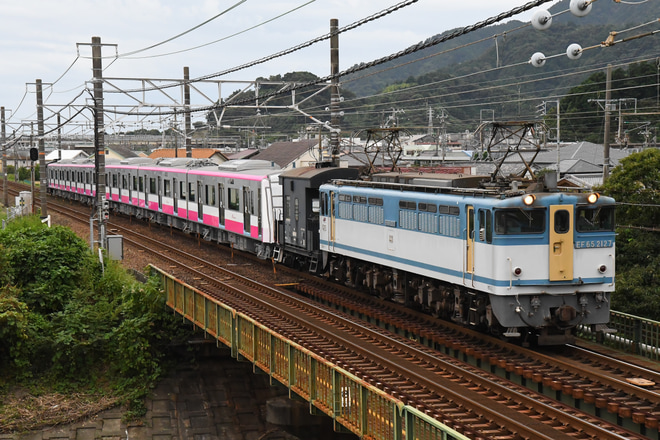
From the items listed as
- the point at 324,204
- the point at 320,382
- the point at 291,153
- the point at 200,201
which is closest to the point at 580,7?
the point at 320,382

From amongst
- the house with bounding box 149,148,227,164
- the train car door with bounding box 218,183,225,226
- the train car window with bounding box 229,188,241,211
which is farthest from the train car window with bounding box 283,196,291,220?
the house with bounding box 149,148,227,164

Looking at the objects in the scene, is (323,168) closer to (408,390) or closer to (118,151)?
(408,390)

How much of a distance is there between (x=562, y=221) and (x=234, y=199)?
15.7 metres

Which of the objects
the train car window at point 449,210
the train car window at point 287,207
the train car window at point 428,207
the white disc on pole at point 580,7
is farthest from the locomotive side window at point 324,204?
the white disc on pole at point 580,7

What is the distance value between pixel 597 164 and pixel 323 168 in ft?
81.1

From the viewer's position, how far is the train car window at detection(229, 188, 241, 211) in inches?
1099

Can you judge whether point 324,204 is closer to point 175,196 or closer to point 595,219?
point 595,219

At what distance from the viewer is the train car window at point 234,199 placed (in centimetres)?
2791

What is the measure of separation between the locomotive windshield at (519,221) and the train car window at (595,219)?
732 mm

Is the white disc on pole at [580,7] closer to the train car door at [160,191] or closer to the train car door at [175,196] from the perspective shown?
the train car door at [175,196]

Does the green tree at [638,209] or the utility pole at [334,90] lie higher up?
the utility pole at [334,90]

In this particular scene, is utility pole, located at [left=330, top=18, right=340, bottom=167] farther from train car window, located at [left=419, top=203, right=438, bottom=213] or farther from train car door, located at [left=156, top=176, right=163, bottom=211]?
train car door, located at [left=156, top=176, right=163, bottom=211]

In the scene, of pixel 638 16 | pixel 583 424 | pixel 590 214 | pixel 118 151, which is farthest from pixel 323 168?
pixel 638 16

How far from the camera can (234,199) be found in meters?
28.4
